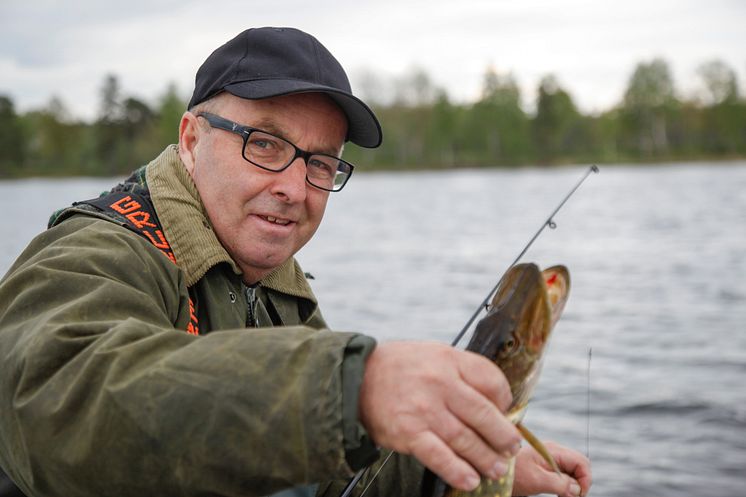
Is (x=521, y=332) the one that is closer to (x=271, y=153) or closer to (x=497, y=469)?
(x=497, y=469)

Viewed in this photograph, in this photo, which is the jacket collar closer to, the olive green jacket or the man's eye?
the man's eye

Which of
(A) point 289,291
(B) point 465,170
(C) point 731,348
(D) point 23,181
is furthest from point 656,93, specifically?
(A) point 289,291

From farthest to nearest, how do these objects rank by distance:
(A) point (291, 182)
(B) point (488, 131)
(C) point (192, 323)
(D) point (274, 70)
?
(B) point (488, 131) → (A) point (291, 182) → (D) point (274, 70) → (C) point (192, 323)

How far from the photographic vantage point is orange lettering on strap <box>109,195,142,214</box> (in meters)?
2.21

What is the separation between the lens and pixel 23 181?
7275 centimetres

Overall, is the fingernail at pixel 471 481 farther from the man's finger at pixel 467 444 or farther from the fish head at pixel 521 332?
the fish head at pixel 521 332

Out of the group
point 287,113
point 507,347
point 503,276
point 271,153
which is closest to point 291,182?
point 271,153

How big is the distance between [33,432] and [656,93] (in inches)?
3493

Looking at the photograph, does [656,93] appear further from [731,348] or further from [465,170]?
[731,348]

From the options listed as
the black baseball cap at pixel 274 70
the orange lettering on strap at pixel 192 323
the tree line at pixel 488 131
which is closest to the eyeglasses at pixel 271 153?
the black baseball cap at pixel 274 70

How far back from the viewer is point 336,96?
8.52 ft

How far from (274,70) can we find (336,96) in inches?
8.5

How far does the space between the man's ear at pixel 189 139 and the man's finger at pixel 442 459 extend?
5.10ft

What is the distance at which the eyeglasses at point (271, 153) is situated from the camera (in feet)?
8.28
